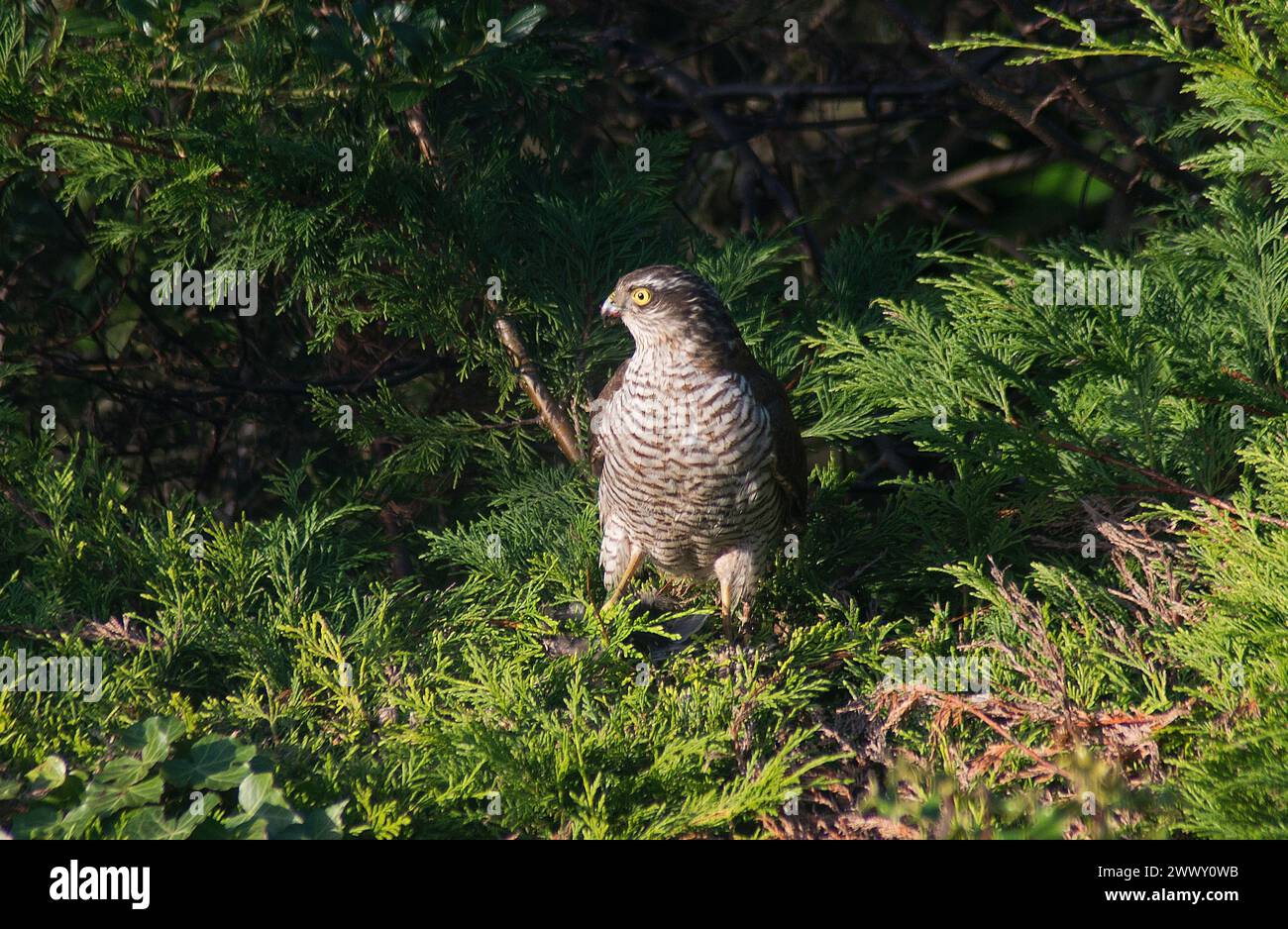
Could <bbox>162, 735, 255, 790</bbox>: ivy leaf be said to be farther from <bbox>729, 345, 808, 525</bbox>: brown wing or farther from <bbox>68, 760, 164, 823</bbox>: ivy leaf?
<bbox>729, 345, 808, 525</bbox>: brown wing

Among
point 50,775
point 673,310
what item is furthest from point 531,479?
point 50,775

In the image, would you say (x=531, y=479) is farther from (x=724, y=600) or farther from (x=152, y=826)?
(x=152, y=826)

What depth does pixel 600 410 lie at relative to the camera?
12.4ft

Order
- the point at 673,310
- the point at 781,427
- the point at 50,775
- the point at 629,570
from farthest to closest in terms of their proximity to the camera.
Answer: the point at 629,570
the point at 781,427
the point at 673,310
the point at 50,775

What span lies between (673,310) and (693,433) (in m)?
0.37

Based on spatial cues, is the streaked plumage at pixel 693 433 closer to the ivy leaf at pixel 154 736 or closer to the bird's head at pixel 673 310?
the bird's head at pixel 673 310

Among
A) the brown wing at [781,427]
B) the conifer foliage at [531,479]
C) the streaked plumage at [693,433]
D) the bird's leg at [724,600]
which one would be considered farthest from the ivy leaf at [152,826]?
the brown wing at [781,427]

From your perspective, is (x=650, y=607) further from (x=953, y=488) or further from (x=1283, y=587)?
(x=1283, y=587)

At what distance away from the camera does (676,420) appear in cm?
344

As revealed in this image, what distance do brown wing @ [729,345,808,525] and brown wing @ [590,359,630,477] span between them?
15.5 inches

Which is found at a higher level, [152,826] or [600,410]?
[600,410]

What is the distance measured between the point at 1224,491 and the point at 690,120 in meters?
3.32

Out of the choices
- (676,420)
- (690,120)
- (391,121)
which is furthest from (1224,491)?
(690,120)

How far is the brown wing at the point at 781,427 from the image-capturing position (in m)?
3.53
